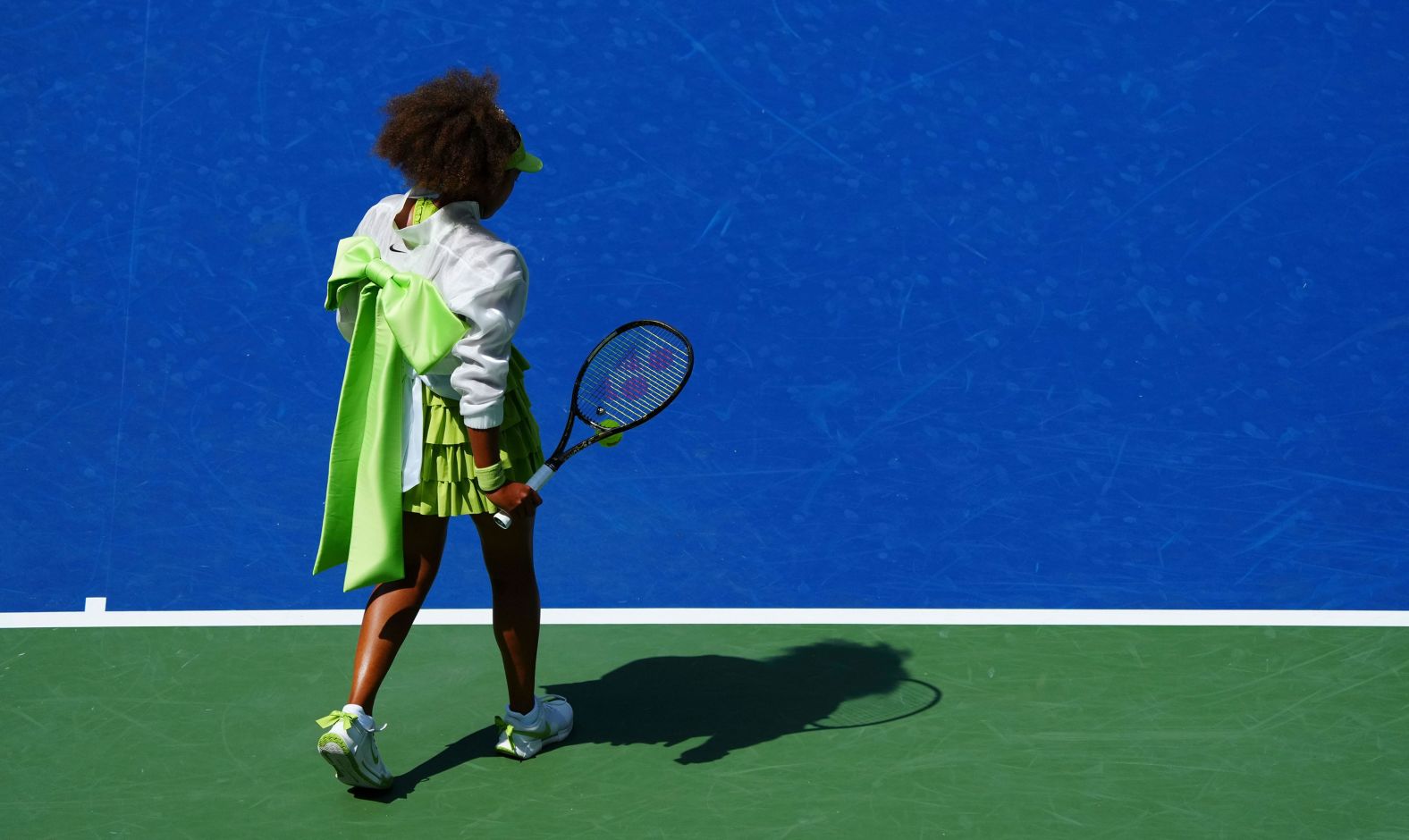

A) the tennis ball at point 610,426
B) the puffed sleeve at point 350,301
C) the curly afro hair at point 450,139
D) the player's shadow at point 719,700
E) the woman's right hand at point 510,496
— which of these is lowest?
the player's shadow at point 719,700

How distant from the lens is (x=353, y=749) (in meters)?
3.98

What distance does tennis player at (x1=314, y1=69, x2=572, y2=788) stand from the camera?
3988 mm

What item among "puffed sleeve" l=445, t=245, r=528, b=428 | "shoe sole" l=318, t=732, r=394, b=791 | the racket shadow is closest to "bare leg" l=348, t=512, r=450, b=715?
"shoe sole" l=318, t=732, r=394, b=791

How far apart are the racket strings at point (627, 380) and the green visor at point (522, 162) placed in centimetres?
Result: 52

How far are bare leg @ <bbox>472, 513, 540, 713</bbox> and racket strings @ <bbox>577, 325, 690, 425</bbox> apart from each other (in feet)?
1.25

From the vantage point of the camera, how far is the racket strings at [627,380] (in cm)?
435

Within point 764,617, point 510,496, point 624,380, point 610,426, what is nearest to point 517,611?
point 510,496

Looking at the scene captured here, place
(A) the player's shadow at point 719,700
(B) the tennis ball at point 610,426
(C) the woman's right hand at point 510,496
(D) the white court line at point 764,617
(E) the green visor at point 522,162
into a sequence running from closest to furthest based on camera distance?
(C) the woman's right hand at point 510,496 < (E) the green visor at point 522,162 < (B) the tennis ball at point 610,426 < (A) the player's shadow at point 719,700 < (D) the white court line at point 764,617

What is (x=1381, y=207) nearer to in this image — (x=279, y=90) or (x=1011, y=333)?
(x=1011, y=333)

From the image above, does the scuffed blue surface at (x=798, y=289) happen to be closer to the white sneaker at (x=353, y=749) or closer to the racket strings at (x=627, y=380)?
the racket strings at (x=627, y=380)

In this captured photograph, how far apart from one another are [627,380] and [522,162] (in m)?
0.67

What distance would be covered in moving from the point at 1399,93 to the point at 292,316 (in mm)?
4028

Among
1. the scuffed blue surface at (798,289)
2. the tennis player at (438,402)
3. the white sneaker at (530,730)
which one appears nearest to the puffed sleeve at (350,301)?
the tennis player at (438,402)

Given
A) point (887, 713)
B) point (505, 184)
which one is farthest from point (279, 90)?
point (887, 713)
